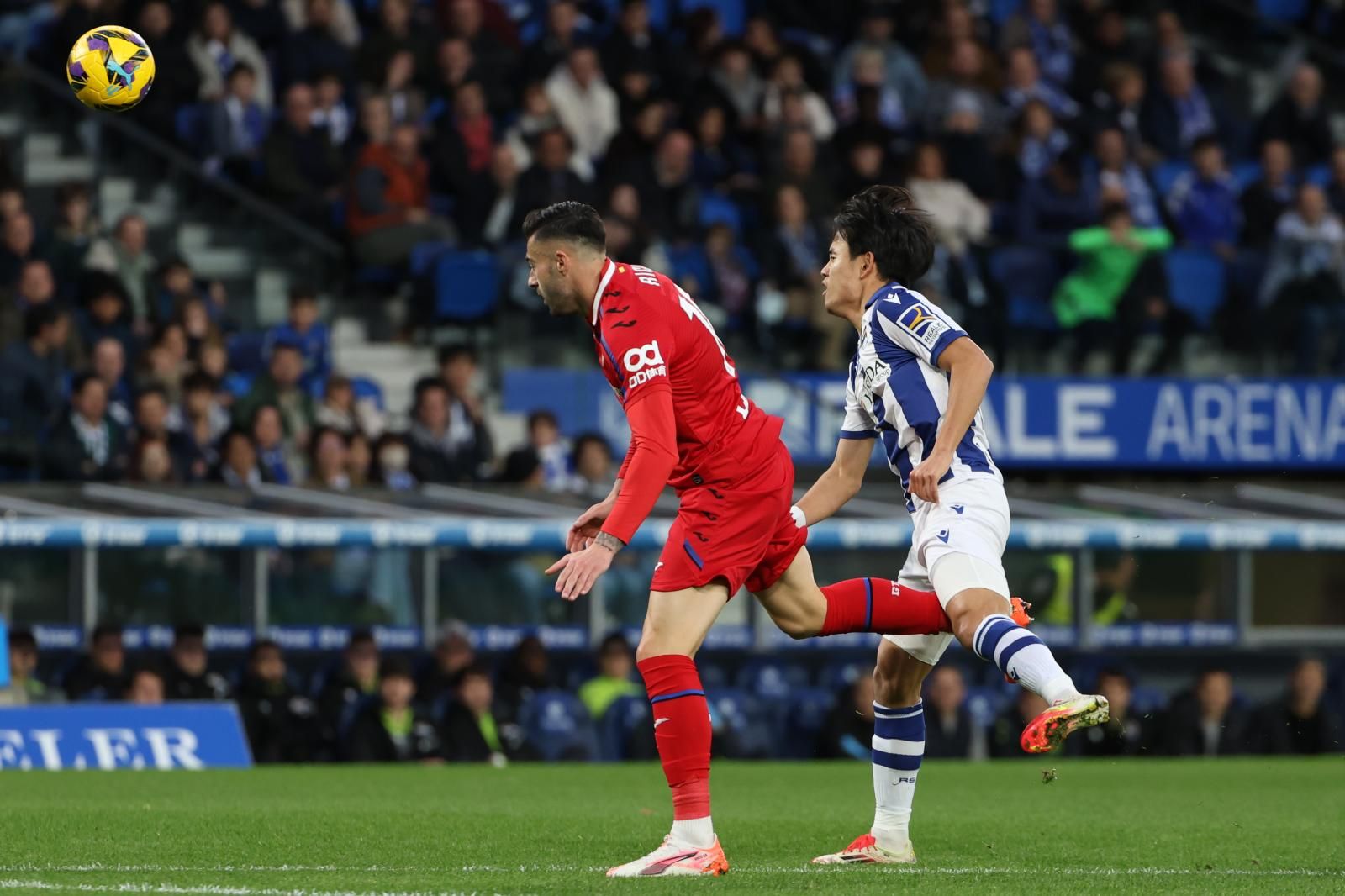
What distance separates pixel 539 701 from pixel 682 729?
24.8ft

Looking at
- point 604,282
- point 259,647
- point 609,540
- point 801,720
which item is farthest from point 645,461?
point 801,720

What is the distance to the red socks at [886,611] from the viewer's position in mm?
7000

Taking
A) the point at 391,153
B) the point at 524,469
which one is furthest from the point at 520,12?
the point at 524,469

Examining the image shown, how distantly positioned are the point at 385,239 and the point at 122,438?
2.75m

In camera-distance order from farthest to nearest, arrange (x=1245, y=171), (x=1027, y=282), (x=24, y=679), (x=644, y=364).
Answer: (x=1245, y=171)
(x=1027, y=282)
(x=24, y=679)
(x=644, y=364)

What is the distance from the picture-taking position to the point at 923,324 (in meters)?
7.01

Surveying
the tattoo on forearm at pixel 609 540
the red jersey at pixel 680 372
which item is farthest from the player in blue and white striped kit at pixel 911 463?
the tattoo on forearm at pixel 609 540

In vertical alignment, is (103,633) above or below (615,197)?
below

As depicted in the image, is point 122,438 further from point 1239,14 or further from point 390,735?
point 1239,14

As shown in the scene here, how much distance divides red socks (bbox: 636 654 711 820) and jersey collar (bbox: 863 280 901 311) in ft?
4.30

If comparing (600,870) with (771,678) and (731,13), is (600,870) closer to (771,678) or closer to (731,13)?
(771,678)

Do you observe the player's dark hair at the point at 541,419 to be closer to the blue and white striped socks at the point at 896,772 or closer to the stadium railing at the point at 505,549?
the stadium railing at the point at 505,549

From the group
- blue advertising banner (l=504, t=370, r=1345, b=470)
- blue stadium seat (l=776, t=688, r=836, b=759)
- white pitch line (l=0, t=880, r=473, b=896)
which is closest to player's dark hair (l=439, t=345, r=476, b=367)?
blue stadium seat (l=776, t=688, r=836, b=759)

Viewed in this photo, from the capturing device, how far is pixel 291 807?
9.13 metres
